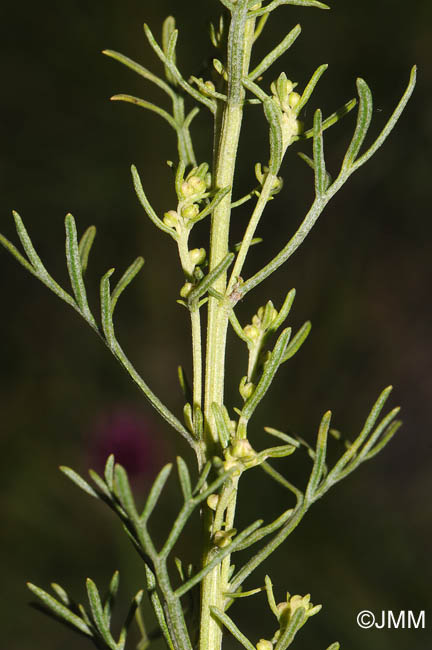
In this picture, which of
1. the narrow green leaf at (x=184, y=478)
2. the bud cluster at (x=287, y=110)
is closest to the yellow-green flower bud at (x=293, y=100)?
the bud cluster at (x=287, y=110)

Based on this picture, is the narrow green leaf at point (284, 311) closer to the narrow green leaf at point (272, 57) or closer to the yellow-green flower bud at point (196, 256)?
the yellow-green flower bud at point (196, 256)

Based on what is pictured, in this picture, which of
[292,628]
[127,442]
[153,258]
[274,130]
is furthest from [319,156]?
Result: [153,258]

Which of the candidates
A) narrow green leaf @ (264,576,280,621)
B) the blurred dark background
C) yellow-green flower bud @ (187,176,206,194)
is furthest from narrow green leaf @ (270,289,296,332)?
the blurred dark background

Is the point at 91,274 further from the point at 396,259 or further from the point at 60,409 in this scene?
the point at 396,259

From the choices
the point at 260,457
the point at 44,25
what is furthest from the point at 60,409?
the point at 260,457

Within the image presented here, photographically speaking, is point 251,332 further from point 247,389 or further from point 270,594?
point 270,594

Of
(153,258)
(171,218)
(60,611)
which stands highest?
(153,258)
